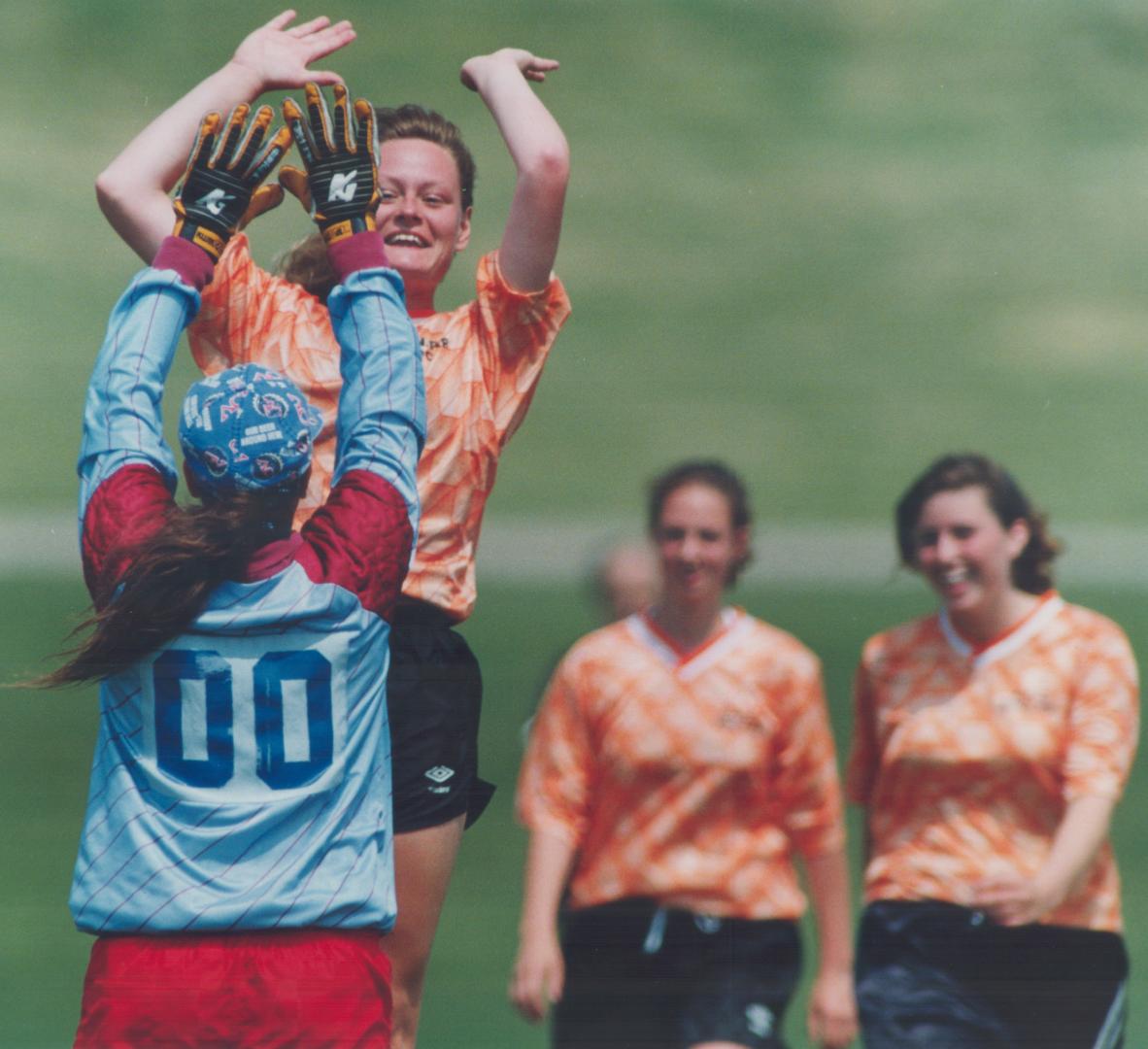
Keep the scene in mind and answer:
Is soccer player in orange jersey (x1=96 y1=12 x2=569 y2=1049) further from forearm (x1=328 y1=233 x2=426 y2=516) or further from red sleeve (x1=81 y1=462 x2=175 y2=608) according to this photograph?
red sleeve (x1=81 y1=462 x2=175 y2=608)

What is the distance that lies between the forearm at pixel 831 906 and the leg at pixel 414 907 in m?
0.53

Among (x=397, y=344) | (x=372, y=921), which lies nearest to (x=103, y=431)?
(x=397, y=344)

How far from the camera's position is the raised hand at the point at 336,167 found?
233 cm

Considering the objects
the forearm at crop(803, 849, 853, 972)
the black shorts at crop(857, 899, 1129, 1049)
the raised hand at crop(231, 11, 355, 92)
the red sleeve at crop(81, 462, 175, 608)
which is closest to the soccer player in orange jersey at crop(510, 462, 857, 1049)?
the forearm at crop(803, 849, 853, 972)

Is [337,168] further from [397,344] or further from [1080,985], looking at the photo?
[1080,985]

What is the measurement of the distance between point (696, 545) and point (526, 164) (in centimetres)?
60

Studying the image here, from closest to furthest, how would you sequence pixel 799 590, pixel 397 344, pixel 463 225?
1. pixel 397 344
2. pixel 463 225
3. pixel 799 590

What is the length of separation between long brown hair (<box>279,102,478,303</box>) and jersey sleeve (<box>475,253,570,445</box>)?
188 mm

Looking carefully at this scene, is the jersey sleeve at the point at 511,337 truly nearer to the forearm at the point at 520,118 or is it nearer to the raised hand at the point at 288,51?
the forearm at the point at 520,118

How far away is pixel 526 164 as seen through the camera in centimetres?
246

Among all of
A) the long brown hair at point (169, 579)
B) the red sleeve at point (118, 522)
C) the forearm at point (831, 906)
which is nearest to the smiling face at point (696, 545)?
the forearm at point (831, 906)

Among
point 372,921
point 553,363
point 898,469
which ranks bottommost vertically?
point 372,921

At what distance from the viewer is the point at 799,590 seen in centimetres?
300

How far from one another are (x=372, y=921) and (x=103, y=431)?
71 cm
